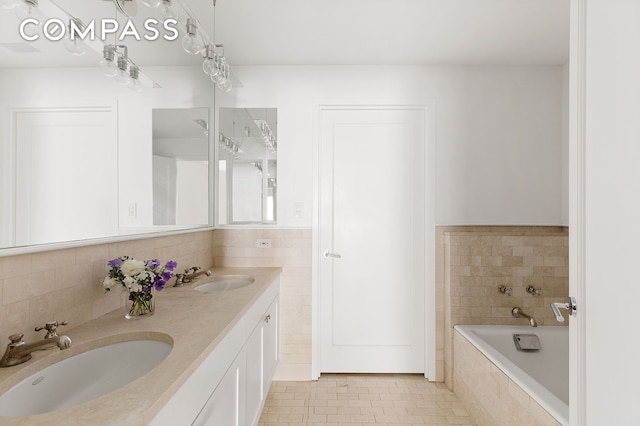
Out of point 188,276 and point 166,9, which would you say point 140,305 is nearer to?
point 188,276

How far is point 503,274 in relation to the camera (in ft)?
8.40

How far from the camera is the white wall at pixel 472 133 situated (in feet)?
9.02

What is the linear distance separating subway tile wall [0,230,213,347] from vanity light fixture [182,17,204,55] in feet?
3.32

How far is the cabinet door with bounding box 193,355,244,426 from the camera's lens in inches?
43.9

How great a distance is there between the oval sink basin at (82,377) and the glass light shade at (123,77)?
1.10m

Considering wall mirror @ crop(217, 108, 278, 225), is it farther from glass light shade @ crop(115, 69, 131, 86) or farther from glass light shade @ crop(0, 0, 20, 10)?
glass light shade @ crop(0, 0, 20, 10)

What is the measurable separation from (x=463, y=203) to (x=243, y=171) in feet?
5.95

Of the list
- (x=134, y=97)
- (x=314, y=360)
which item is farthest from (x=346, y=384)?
(x=134, y=97)

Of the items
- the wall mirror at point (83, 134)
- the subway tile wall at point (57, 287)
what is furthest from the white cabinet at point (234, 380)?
the wall mirror at point (83, 134)

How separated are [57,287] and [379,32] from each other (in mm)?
2255
